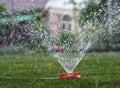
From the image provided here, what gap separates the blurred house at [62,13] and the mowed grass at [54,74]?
11.6 ft

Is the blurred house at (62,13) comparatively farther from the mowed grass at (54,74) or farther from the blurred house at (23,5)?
the mowed grass at (54,74)

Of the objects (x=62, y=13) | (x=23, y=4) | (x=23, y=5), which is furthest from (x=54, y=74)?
(x=62, y=13)

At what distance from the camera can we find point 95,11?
11438 mm

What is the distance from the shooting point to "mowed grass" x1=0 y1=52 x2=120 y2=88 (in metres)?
5.78

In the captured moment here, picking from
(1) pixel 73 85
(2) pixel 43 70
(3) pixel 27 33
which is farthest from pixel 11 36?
(1) pixel 73 85

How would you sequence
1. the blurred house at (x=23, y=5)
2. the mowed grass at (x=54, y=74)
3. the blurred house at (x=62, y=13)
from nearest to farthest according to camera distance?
the mowed grass at (x=54, y=74)
the blurred house at (x=62, y=13)
the blurred house at (x=23, y=5)

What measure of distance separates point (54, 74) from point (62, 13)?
31.6ft

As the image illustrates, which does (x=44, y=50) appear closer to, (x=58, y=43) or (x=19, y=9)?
(x=58, y=43)

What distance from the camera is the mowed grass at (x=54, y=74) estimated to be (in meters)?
5.78

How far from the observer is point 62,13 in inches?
639

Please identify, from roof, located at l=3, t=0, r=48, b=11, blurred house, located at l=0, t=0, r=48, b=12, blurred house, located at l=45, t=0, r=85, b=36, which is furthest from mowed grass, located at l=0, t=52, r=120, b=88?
roof, located at l=3, t=0, r=48, b=11

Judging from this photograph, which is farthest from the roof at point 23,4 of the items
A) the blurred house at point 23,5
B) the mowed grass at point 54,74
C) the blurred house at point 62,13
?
the mowed grass at point 54,74

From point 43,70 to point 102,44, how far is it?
513cm

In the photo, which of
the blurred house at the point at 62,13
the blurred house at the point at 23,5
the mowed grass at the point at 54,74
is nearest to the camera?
the mowed grass at the point at 54,74
